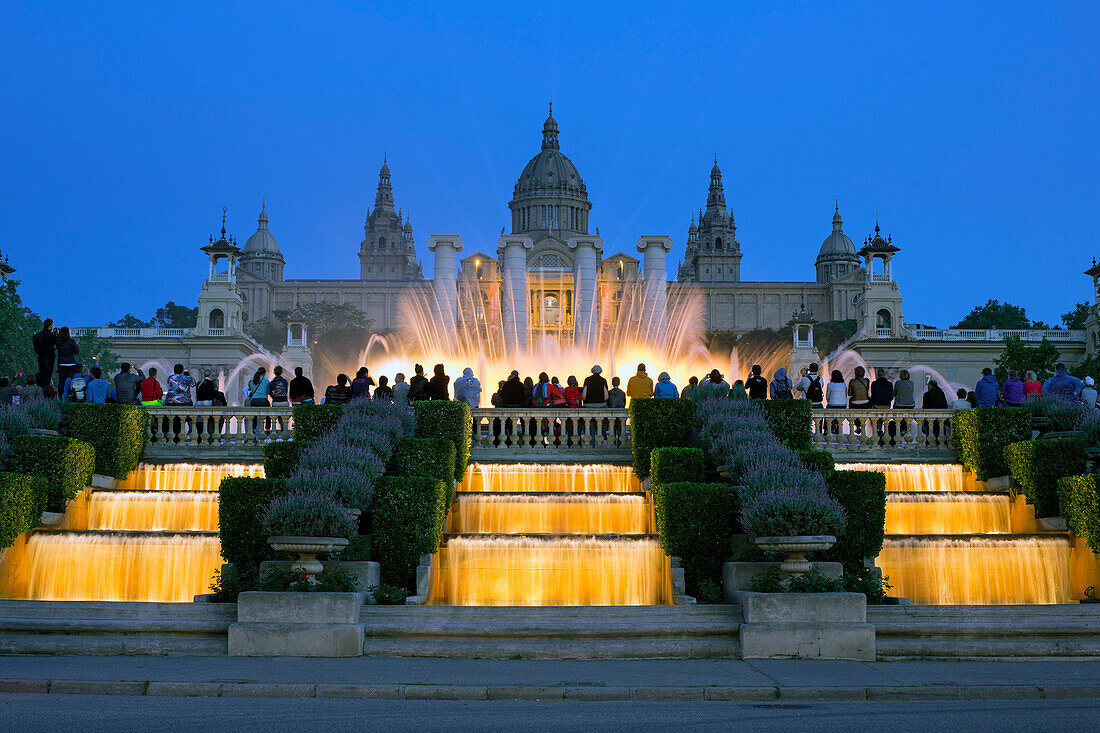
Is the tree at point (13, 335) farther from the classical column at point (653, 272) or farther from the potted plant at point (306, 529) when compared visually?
the potted plant at point (306, 529)

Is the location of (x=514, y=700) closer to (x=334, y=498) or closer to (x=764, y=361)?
(x=334, y=498)

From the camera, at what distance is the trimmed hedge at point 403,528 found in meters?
15.4

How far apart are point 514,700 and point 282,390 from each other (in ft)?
52.9

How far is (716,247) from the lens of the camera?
16475 centimetres

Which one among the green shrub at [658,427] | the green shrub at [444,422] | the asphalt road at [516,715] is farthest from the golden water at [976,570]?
the green shrub at [444,422]

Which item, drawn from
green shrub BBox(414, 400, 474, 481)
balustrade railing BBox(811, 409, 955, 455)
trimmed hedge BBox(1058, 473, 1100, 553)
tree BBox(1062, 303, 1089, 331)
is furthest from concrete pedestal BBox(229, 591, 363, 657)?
tree BBox(1062, 303, 1089, 331)

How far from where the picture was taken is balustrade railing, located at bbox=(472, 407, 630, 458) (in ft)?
71.7

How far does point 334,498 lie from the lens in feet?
47.8

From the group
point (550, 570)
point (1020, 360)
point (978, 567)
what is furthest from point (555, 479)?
point (1020, 360)

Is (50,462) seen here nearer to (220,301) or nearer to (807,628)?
(807,628)

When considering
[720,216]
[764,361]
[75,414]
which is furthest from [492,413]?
[720,216]

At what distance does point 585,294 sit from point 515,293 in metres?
4.45

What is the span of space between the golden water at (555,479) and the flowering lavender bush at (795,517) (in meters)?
6.95

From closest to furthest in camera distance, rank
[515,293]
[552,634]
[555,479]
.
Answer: [552,634]
[555,479]
[515,293]
